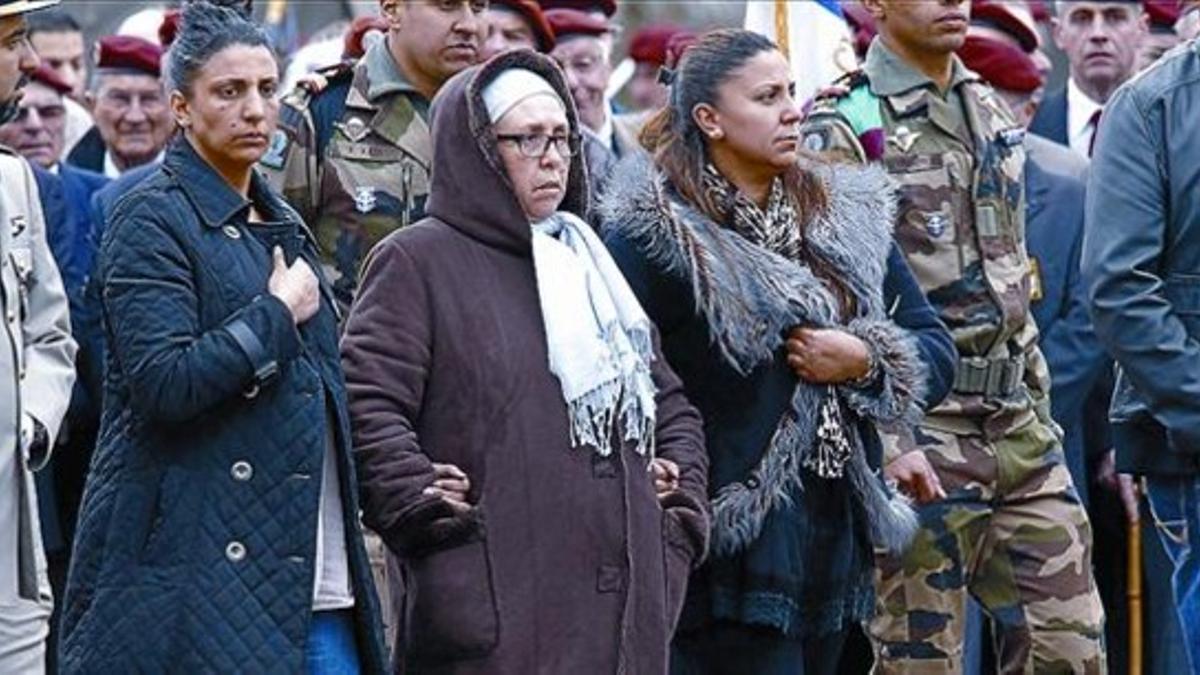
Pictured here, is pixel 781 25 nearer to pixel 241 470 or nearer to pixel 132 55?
pixel 132 55

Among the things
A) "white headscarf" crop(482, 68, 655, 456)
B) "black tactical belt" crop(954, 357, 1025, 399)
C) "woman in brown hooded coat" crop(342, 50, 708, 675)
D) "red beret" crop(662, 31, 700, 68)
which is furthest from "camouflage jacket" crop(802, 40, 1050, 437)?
"woman in brown hooded coat" crop(342, 50, 708, 675)

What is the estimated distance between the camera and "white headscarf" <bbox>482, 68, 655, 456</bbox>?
828cm

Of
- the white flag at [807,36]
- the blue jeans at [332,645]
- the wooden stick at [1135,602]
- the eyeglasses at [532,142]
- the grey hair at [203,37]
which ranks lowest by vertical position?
the wooden stick at [1135,602]

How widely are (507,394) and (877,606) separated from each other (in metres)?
2.07

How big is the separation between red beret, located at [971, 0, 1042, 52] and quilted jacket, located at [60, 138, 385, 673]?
5538 mm

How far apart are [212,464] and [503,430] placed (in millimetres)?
713

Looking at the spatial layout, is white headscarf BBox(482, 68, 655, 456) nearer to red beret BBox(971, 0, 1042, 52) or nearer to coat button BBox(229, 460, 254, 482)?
coat button BBox(229, 460, 254, 482)

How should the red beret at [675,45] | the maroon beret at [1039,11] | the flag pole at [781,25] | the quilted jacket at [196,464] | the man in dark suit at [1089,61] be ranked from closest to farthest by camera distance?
1. the quilted jacket at [196,464]
2. the red beret at [675,45]
3. the flag pole at [781,25]
4. the man in dark suit at [1089,61]
5. the maroon beret at [1039,11]

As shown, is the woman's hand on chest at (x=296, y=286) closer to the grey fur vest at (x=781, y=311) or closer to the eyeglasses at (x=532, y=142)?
the eyeglasses at (x=532, y=142)

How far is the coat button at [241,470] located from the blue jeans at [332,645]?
0.40 m

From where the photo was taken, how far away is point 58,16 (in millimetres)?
14500

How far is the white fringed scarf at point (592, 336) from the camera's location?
27.2 ft

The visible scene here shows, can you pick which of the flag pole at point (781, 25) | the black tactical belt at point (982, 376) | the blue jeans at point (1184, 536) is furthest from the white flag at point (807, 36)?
the blue jeans at point (1184, 536)

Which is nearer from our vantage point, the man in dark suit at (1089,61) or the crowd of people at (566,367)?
the crowd of people at (566,367)
